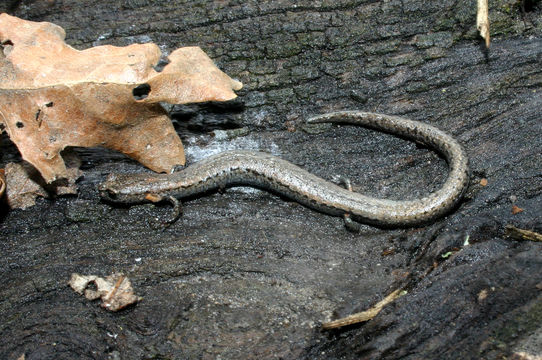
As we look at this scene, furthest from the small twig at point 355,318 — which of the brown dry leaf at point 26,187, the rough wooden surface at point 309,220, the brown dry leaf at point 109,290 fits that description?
the brown dry leaf at point 26,187

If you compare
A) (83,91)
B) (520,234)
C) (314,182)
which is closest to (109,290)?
(83,91)

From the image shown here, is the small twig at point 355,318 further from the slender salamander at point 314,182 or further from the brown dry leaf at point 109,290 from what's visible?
the brown dry leaf at point 109,290

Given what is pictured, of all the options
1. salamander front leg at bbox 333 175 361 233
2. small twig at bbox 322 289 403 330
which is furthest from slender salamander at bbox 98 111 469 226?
small twig at bbox 322 289 403 330

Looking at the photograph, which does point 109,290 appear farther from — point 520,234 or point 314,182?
point 520,234

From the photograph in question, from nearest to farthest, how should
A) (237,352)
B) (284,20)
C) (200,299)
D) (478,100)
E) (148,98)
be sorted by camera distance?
(237,352) → (200,299) → (148,98) → (478,100) → (284,20)

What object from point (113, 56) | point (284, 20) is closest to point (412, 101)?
point (284, 20)

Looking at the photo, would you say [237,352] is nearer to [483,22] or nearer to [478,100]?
[478,100]

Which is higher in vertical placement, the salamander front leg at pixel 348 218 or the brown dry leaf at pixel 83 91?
the brown dry leaf at pixel 83 91
